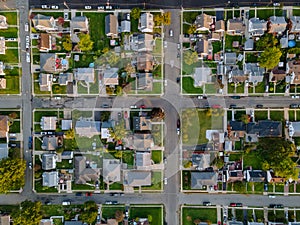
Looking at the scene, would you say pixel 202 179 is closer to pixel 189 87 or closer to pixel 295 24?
pixel 189 87

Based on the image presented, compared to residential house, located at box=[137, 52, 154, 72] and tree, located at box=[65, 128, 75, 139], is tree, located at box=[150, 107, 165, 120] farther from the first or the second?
tree, located at box=[65, 128, 75, 139]

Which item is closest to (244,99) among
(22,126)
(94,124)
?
(94,124)

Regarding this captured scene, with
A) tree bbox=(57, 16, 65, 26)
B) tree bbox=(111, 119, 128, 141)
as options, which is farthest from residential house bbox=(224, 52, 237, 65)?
tree bbox=(57, 16, 65, 26)

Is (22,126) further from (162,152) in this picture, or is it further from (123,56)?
(162,152)

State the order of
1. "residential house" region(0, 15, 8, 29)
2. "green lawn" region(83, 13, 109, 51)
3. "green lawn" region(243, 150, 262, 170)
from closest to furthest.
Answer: "residential house" region(0, 15, 8, 29) → "green lawn" region(83, 13, 109, 51) → "green lawn" region(243, 150, 262, 170)

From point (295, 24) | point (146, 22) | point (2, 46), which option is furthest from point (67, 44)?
point (295, 24)

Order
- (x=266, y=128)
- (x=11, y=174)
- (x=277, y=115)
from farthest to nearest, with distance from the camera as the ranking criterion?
(x=277, y=115)
(x=266, y=128)
(x=11, y=174)
